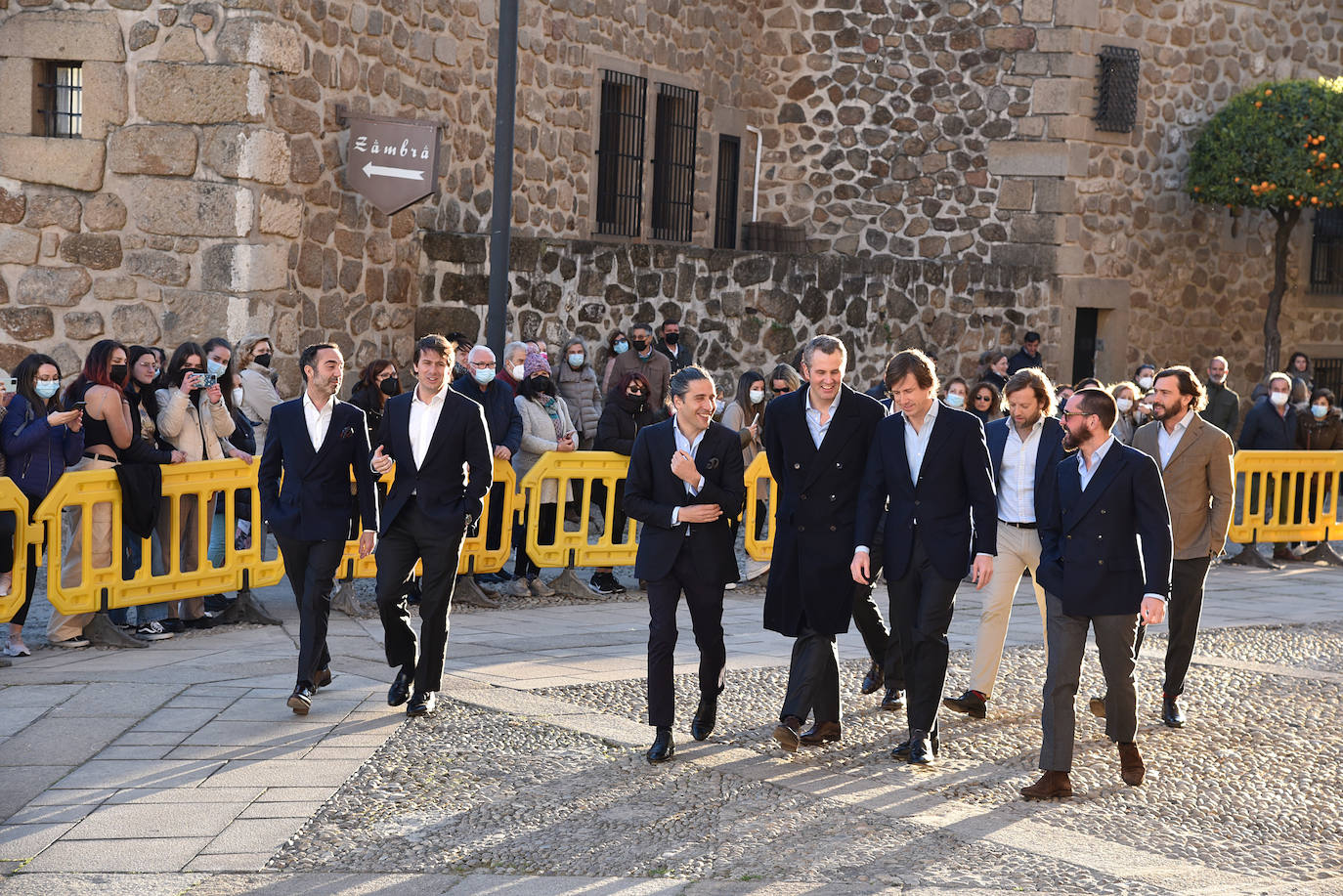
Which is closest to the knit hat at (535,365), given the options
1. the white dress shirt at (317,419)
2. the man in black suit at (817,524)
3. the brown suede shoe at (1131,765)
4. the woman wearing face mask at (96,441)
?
the woman wearing face mask at (96,441)

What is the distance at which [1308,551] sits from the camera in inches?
566

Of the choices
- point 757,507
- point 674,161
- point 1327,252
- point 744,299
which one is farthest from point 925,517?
point 1327,252

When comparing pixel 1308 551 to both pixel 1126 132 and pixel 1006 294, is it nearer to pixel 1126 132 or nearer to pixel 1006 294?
pixel 1006 294

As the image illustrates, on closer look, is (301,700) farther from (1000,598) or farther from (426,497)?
(1000,598)

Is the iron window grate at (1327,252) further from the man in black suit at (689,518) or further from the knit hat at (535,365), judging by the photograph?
the man in black suit at (689,518)

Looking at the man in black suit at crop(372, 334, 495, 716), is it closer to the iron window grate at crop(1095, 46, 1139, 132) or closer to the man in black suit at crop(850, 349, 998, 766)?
the man in black suit at crop(850, 349, 998, 766)

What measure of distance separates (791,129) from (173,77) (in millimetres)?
9503

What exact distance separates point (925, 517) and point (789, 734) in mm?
1052

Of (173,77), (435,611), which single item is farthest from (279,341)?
(435,611)

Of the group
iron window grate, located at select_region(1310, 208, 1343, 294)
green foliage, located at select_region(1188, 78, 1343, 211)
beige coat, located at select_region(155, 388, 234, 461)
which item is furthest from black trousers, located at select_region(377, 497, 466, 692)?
iron window grate, located at select_region(1310, 208, 1343, 294)

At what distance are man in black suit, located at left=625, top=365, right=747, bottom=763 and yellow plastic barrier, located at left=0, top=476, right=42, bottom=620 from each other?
320 centimetres

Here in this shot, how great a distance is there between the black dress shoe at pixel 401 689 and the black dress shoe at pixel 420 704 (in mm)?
58

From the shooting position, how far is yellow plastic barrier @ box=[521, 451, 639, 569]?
10.8m

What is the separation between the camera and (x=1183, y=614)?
812cm
